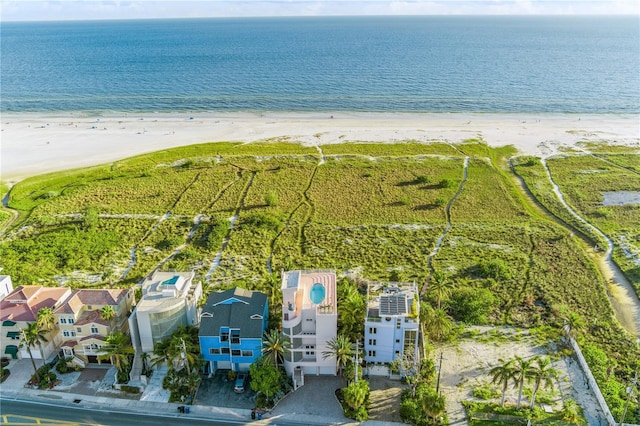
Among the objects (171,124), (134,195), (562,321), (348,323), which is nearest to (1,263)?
(134,195)

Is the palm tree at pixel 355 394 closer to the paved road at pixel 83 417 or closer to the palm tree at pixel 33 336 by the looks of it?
the paved road at pixel 83 417

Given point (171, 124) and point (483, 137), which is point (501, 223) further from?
point (171, 124)

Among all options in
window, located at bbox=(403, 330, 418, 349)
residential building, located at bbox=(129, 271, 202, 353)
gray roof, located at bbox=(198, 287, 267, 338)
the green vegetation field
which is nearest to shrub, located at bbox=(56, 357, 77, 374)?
residential building, located at bbox=(129, 271, 202, 353)

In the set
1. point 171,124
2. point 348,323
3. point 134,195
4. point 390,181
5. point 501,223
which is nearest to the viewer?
point 348,323

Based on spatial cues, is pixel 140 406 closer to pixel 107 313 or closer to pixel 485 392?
pixel 107 313

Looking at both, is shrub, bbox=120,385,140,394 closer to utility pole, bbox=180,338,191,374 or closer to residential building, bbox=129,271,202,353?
residential building, bbox=129,271,202,353

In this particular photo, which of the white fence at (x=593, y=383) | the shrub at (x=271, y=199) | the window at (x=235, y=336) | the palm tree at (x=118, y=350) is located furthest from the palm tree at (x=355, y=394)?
the shrub at (x=271, y=199)

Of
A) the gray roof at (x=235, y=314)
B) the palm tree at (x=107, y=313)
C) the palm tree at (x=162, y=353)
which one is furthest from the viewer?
the palm tree at (x=107, y=313)
